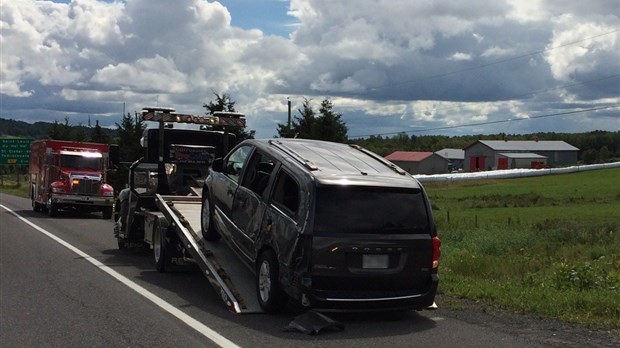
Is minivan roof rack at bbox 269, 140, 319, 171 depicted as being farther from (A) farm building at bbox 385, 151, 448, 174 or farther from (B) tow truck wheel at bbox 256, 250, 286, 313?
(A) farm building at bbox 385, 151, 448, 174

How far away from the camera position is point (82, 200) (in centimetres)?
2800

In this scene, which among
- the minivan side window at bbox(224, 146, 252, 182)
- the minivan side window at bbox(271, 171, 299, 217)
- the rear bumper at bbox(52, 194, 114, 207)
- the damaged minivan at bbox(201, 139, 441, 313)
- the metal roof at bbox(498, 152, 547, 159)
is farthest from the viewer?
the metal roof at bbox(498, 152, 547, 159)

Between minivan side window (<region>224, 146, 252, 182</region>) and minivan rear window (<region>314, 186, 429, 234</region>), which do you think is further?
minivan side window (<region>224, 146, 252, 182</region>)

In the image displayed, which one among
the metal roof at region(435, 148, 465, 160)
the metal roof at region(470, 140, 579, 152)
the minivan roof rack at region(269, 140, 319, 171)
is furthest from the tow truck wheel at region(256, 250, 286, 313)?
the metal roof at region(435, 148, 465, 160)

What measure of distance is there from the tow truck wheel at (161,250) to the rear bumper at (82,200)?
1676 cm

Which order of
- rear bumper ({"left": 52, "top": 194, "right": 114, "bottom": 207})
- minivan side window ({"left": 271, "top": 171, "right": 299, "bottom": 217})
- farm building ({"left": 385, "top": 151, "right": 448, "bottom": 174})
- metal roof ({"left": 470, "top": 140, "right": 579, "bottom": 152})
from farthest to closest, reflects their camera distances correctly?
metal roof ({"left": 470, "top": 140, "right": 579, "bottom": 152})
farm building ({"left": 385, "top": 151, "right": 448, "bottom": 174})
rear bumper ({"left": 52, "top": 194, "right": 114, "bottom": 207})
minivan side window ({"left": 271, "top": 171, "right": 299, "bottom": 217})

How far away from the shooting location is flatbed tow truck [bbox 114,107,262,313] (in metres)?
11.4

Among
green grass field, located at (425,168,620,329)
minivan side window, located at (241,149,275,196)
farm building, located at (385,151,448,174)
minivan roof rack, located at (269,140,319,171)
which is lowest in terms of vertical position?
farm building, located at (385,151,448,174)

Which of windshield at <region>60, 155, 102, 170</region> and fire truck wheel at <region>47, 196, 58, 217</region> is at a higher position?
windshield at <region>60, 155, 102, 170</region>

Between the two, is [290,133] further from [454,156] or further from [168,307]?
[454,156]

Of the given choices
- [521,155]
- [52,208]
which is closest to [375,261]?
[52,208]

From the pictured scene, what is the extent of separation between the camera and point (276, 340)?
7.14 meters

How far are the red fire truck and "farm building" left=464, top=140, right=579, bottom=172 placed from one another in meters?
104

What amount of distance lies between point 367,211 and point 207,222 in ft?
11.7
